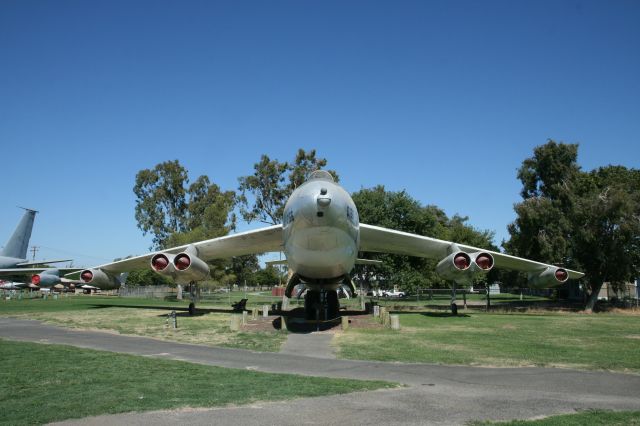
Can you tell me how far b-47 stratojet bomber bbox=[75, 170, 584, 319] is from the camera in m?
13.3

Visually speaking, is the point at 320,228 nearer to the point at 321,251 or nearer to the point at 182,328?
the point at 321,251

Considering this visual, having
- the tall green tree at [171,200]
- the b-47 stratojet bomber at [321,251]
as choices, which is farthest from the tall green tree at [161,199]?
the b-47 stratojet bomber at [321,251]

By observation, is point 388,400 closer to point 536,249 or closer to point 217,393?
point 217,393

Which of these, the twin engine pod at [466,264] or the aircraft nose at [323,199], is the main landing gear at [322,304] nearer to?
the twin engine pod at [466,264]

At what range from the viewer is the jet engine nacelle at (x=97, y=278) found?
2423 cm

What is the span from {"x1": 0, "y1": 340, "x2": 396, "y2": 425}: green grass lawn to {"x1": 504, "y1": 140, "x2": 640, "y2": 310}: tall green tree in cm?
2357

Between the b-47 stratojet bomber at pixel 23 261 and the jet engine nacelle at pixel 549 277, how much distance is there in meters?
34.4

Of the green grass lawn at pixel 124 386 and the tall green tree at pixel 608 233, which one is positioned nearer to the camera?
the green grass lawn at pixel 124 386

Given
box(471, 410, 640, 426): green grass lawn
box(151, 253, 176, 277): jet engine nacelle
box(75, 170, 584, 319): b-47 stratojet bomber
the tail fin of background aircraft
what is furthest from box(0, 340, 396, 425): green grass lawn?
the tail fin of background aircraft

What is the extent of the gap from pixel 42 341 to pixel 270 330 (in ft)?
22.2

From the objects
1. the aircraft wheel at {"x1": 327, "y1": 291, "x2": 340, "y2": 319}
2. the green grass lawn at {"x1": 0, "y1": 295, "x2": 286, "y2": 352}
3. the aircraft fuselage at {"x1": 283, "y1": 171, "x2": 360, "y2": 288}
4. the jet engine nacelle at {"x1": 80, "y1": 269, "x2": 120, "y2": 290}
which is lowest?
the green grass lawn at {"x1": 0, "y1": 295, "x2": 286, "y2": 352}

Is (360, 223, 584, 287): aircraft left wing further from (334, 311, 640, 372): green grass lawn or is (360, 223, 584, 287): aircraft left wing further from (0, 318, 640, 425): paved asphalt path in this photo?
(0, 318, 640, 425): paved asphalt path

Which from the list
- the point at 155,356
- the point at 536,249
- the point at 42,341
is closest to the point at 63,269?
the point at 42,341

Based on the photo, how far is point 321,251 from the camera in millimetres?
Result: 14172
